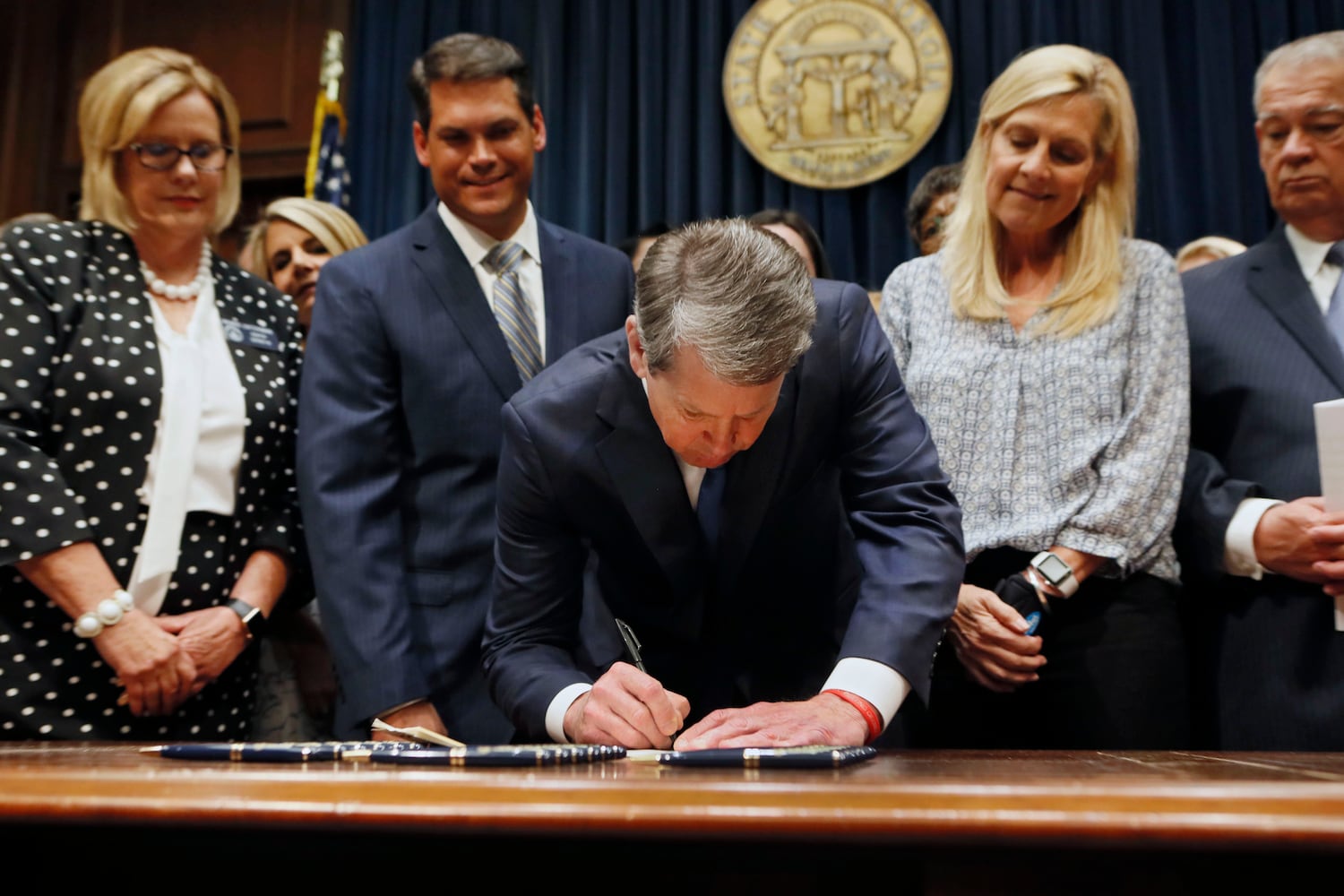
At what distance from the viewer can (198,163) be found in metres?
2.28

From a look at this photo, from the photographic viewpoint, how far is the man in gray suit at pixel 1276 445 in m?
1.89

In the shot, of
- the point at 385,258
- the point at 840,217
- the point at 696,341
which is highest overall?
the point at 840,217

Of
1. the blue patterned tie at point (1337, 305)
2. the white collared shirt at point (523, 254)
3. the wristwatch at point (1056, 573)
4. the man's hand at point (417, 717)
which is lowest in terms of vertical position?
the man's hand at point (417, 717)

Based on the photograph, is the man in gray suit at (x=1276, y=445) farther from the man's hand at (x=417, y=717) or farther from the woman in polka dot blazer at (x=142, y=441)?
the woman in polka dot blazer at (x=142, y=441)

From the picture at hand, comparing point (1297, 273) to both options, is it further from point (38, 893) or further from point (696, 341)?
point (38, 893)

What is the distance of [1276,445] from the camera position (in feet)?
6.65

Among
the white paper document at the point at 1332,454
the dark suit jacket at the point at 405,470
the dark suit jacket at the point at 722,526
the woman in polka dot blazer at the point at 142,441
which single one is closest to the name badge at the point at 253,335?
the woman in polka dot blazer at the point at 142,441

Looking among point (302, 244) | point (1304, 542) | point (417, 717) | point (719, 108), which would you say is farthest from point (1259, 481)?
point (719, 108)

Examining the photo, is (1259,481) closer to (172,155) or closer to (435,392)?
(435,392)

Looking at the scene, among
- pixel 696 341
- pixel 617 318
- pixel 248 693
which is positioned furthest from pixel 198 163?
pixel 696 341

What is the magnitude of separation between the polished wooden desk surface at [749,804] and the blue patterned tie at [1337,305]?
4.18 ft

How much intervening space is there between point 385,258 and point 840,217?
8.43ft

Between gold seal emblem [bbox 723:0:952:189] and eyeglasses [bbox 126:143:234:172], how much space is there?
2630 millimetres

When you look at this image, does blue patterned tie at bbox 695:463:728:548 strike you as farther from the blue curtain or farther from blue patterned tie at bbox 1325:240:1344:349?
the blue curtain
